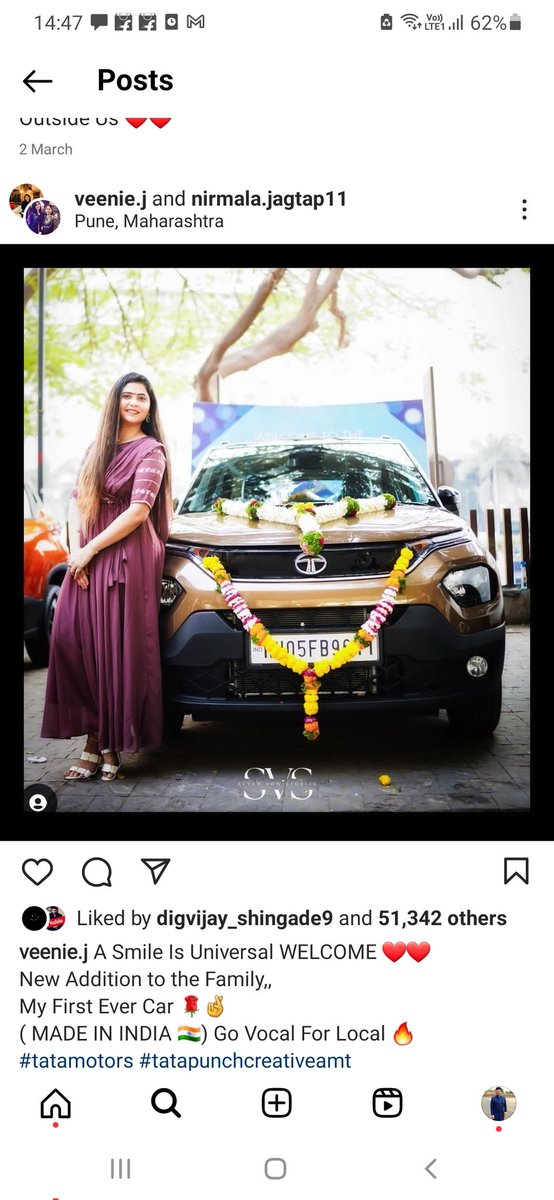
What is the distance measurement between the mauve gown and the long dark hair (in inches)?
1.1

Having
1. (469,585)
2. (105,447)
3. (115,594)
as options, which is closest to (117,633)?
(115,594)

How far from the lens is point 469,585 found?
298cm

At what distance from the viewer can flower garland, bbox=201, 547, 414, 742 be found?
2.78 m
